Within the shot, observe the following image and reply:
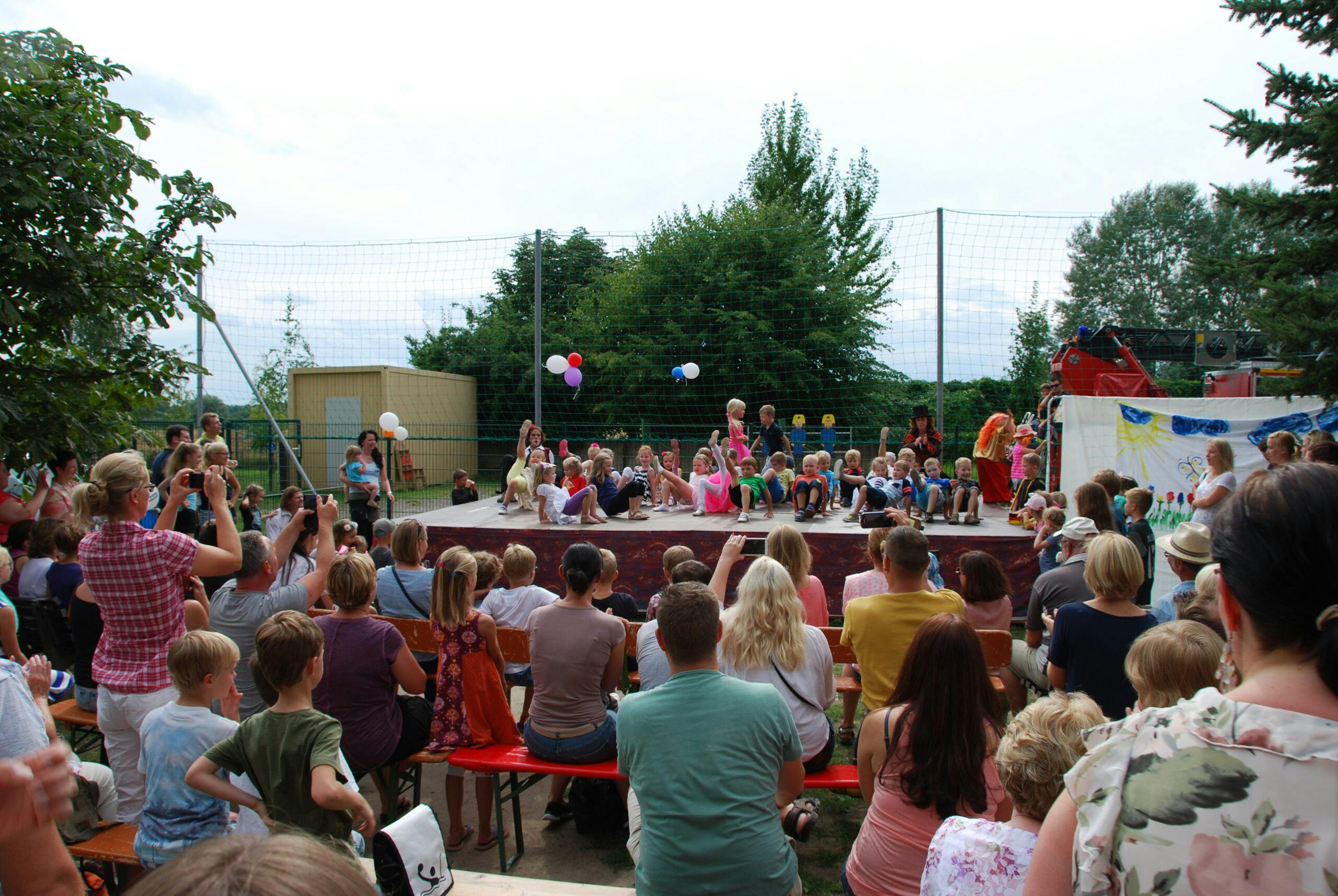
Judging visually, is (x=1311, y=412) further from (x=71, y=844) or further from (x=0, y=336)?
(x=0, y=336)

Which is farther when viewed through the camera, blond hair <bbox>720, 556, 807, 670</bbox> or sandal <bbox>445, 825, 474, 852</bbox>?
sandal <bbox>445, 825, 474, 852</bbox>

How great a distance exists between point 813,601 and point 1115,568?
132 centimetres

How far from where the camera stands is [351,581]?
2941mm

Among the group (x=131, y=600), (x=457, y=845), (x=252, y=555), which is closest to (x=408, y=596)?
(x=252, y=555)

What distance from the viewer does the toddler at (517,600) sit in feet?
12.3

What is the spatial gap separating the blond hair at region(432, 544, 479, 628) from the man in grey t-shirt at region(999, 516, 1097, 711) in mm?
2572

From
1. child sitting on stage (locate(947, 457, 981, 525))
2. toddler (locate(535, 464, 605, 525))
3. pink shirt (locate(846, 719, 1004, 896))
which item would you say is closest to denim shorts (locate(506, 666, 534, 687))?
pink shirt (locate(846, 719, 1004, 896))

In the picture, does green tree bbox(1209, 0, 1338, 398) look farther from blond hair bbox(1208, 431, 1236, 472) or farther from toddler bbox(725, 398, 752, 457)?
toddler bbox(725, 398, 752, 457)

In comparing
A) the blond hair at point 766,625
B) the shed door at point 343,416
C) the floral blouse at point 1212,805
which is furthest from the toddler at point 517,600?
the shed door at point 343,416

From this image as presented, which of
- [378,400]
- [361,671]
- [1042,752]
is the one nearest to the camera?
[1042,752]

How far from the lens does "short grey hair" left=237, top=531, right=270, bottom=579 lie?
3.27 m

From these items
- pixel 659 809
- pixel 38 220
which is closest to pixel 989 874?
pixel 659 809

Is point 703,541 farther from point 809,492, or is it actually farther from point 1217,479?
point 1217,479

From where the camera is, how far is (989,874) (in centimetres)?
157
